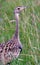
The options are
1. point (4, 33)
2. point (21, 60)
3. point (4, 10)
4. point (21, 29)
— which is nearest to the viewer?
point (21, 60)

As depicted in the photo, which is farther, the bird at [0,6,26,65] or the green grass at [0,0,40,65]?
the green grass at [0,0,40,65]

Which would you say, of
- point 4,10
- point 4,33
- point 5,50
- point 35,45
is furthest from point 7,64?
point 4,10

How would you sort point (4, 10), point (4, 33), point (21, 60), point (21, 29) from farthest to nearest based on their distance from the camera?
point (4, 10) → point (4, 33) → point (21, 29) → point (21, 60)

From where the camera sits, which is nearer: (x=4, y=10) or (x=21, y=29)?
(x=21, y=29)

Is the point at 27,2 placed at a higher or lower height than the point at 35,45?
higher

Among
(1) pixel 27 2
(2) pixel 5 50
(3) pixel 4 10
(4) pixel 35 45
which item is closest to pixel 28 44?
(4) pixel 35 45

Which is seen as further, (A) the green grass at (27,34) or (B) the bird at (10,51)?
(A) the green grass at (27,34)

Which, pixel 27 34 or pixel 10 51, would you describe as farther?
pixel 27 34

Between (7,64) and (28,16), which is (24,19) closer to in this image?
(28,16)

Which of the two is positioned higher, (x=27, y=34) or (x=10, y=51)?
(x=27, y=34)
